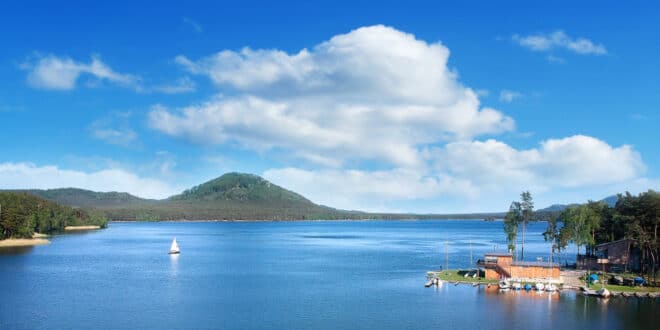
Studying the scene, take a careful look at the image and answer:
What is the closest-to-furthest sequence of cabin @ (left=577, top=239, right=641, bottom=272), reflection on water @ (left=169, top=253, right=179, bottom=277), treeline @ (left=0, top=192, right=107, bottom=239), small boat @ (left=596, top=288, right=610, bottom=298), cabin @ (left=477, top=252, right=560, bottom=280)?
small boat @ (left=596, top=288, right=610, bottom=298) → cabin @ (left=477, top=252, right=560, bottom=280) → cabin @ (left=577, top=239, right=641, bottom=272) → reflection on water @ (left=169, top=253, right=179, bottom=277) → treeline @ (left=0, top=192, right=107, bottom=239)

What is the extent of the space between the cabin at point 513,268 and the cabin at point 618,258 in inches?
511

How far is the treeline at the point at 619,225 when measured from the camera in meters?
72.9

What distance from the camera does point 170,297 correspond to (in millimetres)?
65125

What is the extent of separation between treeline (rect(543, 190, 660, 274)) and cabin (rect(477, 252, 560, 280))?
37.3ft

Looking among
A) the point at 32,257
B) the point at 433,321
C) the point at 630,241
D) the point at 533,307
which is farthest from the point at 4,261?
the point at 630,241

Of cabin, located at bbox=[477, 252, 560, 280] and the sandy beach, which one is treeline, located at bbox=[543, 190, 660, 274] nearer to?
cabin, located at bbox=[477, 252, 560, 280]

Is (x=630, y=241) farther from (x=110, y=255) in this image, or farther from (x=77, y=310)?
(x=110, y=255)

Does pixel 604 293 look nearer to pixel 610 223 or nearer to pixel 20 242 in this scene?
pixel 610 223

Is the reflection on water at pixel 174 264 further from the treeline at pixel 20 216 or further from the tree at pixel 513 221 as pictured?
the tree at pixel 513 221

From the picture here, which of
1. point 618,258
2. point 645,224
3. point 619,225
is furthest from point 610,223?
point 645,224

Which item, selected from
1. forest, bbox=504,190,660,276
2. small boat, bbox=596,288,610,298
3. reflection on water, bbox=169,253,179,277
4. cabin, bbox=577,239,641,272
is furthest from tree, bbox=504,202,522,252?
reflection on water, bbox=169,253,179,277

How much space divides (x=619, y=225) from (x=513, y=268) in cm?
2351

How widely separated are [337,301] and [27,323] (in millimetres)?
30870

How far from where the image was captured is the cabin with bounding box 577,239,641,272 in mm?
81438
